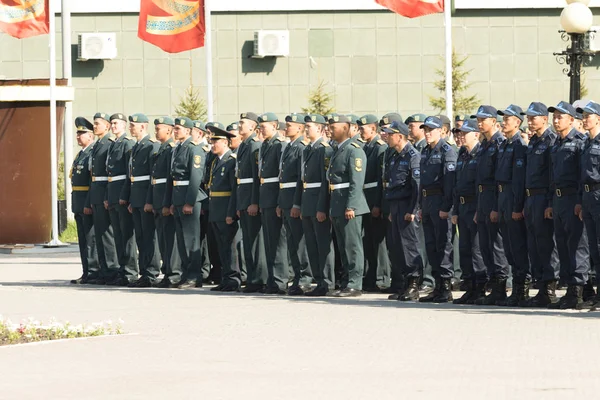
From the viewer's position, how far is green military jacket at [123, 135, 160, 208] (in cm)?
1883

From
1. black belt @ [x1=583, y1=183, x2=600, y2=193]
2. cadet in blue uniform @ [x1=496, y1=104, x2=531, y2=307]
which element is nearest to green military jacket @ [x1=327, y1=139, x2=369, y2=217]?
cadet in blue uniform @ [x1=496, y1=104, x2=531, y2=307]

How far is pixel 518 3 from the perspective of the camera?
40500mm

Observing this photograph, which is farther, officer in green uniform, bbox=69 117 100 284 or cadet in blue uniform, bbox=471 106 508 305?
officer in green uniform, bbox=69 117 100 284

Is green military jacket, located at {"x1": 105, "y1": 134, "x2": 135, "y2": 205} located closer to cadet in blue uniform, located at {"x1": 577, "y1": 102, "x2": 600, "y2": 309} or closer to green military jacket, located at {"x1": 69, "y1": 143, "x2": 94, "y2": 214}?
green military jacket, located at {"x1": 69, "y1": 143, "x2": 94, "y2": 214}

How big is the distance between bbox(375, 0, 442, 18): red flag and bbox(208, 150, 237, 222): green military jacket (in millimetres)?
3950

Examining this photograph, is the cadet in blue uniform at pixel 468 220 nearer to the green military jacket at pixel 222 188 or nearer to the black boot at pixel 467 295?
the black boot at pixel 467 295

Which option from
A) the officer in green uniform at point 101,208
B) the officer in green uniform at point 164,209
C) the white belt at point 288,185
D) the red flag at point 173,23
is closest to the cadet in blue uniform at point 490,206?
the white belt at point 288,185

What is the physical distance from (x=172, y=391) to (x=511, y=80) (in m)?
32.5

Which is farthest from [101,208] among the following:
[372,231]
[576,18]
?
[576,18]

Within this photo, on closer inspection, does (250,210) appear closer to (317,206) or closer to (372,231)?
(317,206)

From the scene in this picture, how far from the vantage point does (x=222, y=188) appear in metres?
18.2

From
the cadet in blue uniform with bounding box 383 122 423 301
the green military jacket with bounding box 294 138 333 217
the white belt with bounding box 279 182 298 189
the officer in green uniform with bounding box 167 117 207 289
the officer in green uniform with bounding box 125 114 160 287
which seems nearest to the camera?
the cadet in blue uniform with bounding box 383 122 423 301

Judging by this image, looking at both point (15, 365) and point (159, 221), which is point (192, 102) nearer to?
point (159, 221)

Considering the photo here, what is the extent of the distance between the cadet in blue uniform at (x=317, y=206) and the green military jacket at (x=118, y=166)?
2.92m
